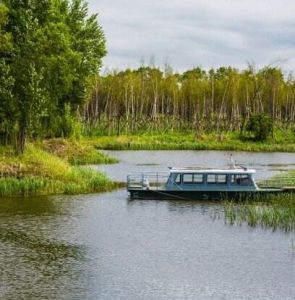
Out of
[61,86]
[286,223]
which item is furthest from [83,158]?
[286,223]

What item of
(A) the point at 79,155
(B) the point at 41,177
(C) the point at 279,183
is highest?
(A) the point at 79,155

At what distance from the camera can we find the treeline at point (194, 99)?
118 m

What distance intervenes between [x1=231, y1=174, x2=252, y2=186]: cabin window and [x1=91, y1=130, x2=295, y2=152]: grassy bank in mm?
44522

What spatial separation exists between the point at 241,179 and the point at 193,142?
5093 centimetres

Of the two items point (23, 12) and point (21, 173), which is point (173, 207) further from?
point (23, 12)

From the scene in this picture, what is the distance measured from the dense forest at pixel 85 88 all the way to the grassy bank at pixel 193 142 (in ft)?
17.7

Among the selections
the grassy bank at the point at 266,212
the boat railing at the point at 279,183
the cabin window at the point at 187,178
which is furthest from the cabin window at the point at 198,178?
the boat railing at the point at 279,183

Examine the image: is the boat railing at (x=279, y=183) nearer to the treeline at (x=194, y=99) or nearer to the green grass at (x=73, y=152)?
the green grass at (x=73, y=152)

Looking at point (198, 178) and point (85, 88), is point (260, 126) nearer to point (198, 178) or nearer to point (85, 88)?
point (85, 88)

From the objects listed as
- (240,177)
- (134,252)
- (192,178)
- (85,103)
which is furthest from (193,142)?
(134,252)

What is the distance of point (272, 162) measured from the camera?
77.9m

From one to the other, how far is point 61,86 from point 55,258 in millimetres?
30123

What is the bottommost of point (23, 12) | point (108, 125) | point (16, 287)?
point (16, 287)

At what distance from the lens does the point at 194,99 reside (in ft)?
413
